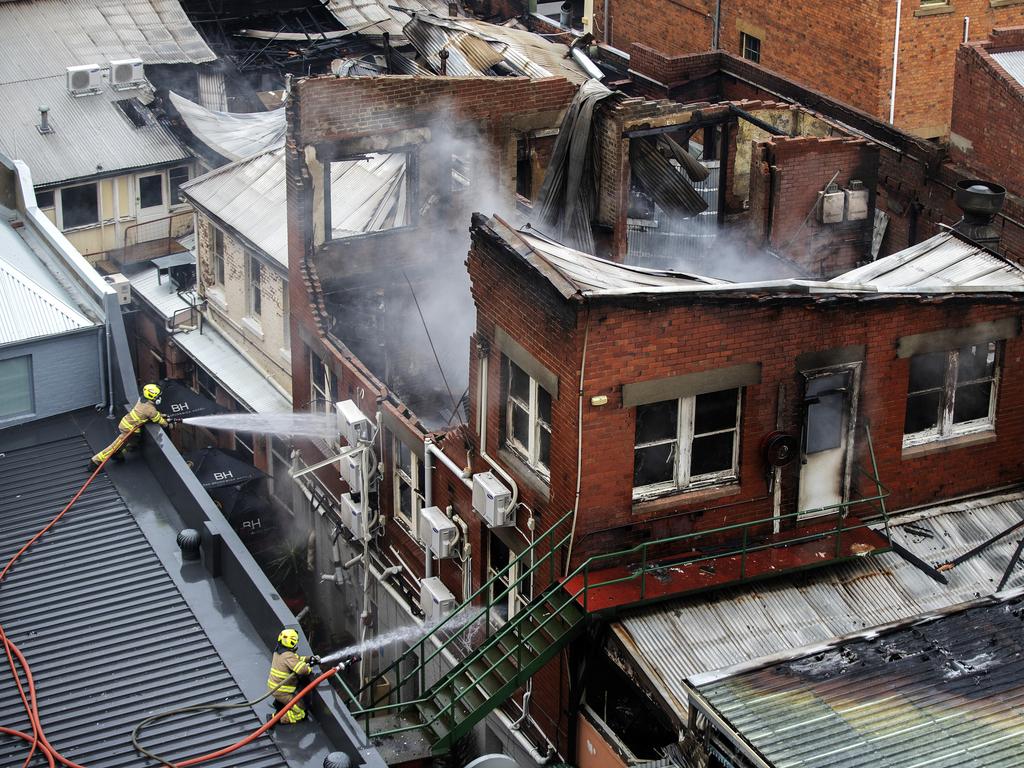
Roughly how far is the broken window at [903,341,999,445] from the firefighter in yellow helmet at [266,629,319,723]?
8.72 m

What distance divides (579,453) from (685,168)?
8818 millimetres

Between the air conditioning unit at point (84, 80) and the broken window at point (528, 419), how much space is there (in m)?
20.6

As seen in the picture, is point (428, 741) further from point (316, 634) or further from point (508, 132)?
point (508, 132)

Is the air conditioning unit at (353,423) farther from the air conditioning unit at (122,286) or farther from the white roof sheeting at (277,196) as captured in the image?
the air conditioning unit at (122,286)

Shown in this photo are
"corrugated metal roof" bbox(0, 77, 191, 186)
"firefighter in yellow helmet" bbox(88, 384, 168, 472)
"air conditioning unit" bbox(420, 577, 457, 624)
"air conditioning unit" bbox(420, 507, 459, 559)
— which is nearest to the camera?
"firefighter in yellow helmet" bbox(88, 384, 168, 472)

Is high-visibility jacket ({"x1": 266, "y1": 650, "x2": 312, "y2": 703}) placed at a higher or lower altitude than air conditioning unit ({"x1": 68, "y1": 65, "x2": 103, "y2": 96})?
lower

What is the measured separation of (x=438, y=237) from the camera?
26969mm

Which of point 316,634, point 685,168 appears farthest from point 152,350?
point 685,168

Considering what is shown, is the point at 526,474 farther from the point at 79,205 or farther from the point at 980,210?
the point at 79,205

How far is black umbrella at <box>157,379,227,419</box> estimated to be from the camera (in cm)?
2969

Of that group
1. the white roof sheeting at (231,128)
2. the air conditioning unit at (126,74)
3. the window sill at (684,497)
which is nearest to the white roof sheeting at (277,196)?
the white roof sheeting at (231,128)

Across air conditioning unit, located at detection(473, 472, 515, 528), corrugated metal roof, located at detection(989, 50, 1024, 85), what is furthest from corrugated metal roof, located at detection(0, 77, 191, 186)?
air conditioning unit, located at detection(473, 472, 515, 528)

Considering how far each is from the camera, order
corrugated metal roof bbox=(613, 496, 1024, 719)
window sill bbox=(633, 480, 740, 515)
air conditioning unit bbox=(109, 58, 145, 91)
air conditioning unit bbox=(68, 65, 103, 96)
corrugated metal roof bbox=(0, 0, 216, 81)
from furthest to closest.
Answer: corrugated metal roof bbox=(0, 0, 216, 81), air conditioning unit bbox=(109, 58, 145, 91), air conditioning unit bbox=(68, 65, 103, 96), window sill bbox=(633, 480, 740, 515), corrugated metal roof bbox=(613, 496, 1024, 719)

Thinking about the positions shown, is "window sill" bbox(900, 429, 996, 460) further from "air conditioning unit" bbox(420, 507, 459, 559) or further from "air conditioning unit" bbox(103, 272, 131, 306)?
"air conditioning unit" bbox(103, 272, 131, 306)
